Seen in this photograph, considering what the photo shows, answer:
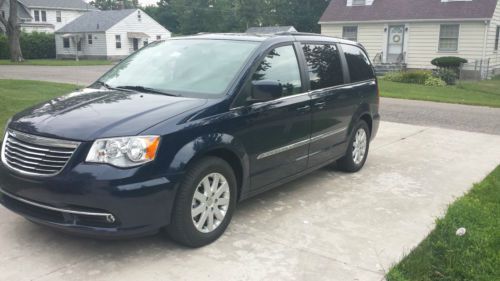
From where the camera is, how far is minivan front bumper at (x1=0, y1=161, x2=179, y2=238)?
352cm

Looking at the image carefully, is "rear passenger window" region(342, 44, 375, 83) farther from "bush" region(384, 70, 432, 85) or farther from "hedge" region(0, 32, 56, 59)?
"hedge" region(0, 32, 56, 59)

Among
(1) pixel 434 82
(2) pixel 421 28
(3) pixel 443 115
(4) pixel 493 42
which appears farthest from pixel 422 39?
(3) pixel 443 115

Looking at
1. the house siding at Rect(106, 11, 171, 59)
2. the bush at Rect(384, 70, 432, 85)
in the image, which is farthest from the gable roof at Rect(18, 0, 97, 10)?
the bush at Rect(384, 70, 432, 85)

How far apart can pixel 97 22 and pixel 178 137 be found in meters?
44.8

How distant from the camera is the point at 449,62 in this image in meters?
25.0

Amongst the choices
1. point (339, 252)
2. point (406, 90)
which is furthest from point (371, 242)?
point (406, 90)

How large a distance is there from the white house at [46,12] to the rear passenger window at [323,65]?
53949 millimetres

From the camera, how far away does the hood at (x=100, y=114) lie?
12.1ft

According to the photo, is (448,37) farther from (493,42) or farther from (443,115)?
(443,115)

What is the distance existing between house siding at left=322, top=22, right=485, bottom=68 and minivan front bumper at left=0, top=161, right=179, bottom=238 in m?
25.5

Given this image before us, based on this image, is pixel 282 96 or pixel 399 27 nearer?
pixel 282 96

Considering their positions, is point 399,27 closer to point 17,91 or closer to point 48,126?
point 17,91

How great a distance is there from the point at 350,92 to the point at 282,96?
1618 mm

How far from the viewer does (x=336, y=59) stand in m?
6.18
